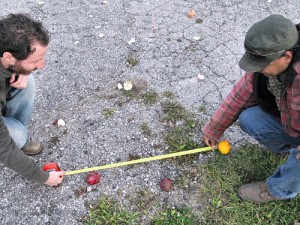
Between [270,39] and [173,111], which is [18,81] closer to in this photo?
[173,111]

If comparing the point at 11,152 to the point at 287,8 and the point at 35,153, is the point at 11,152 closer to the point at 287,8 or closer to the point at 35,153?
the point at 35,153

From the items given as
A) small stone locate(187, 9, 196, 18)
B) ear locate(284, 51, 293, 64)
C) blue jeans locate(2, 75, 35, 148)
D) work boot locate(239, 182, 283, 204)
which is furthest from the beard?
small stone locate(187, 9, 196, 18)

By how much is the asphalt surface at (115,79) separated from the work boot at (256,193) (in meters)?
0.42

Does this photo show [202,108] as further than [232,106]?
Yes

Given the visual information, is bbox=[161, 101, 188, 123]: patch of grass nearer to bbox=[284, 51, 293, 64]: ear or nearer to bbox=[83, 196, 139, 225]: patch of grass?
bbox=[83, 196, 139, 225]: patch of grass

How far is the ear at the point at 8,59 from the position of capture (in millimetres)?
1941

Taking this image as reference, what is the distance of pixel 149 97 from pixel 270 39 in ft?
5.06

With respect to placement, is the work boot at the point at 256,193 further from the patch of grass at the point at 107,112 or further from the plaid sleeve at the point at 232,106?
the patch of grass at the point at 107,112

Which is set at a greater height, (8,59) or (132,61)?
(8,59)

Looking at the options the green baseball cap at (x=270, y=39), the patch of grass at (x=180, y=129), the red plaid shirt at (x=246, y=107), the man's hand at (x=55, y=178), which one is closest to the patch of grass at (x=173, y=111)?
the patch of grass at (x=180, y=129)

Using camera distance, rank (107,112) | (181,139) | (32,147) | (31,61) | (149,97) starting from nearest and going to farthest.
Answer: (31,61) → (32,147) → (181,139) → (107,112) → (149,97)

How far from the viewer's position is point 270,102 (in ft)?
7.46

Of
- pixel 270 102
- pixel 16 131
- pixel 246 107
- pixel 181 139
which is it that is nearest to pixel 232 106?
pixel 246 107

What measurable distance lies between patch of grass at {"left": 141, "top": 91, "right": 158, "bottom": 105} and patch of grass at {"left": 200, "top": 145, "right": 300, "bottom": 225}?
30.9 inches
